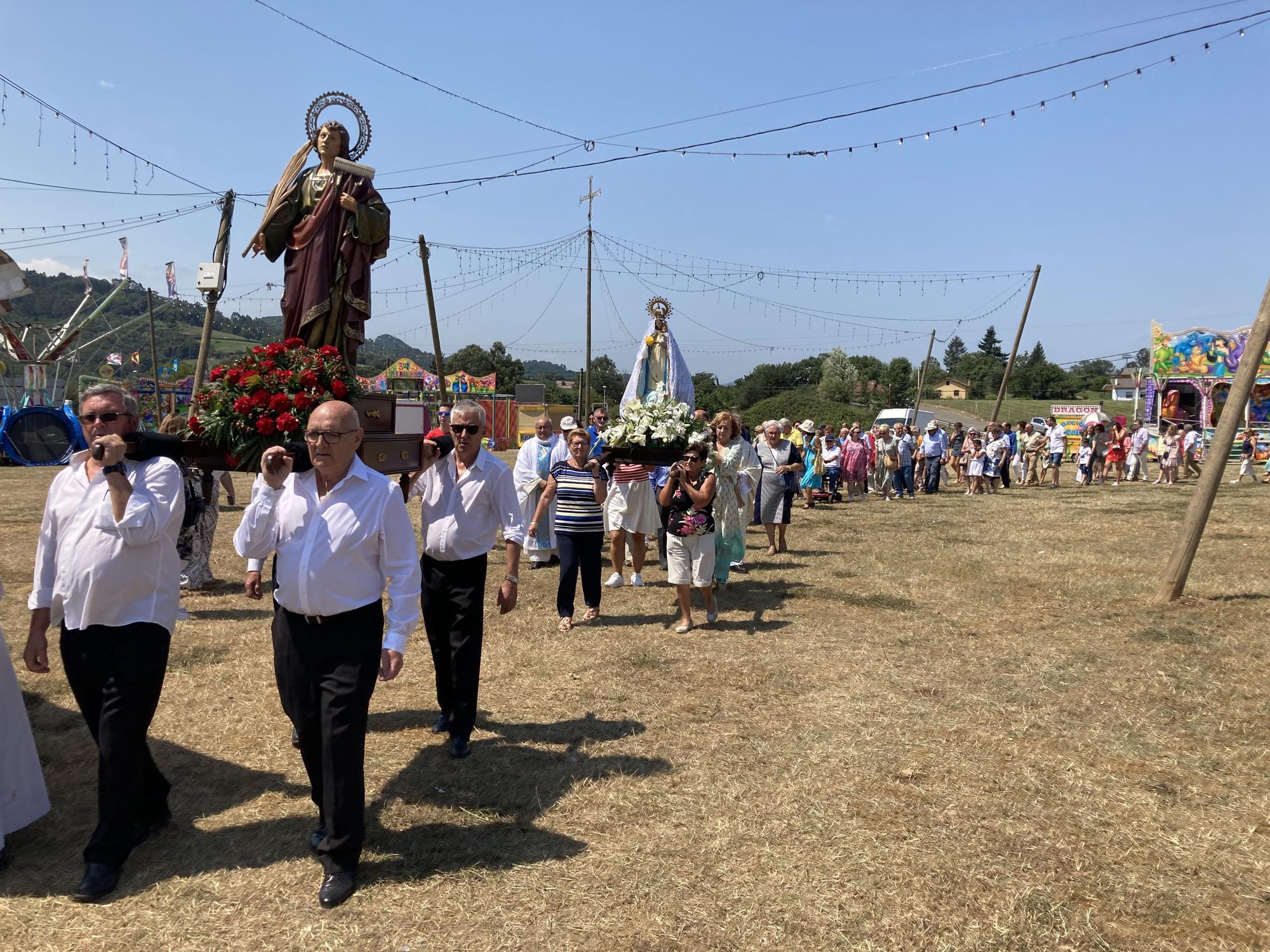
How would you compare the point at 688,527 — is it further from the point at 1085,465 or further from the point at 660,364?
the point at 1085,465

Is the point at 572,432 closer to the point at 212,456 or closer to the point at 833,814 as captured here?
the point at 212,456

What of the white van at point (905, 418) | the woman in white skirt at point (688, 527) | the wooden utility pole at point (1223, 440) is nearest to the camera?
the woman in white skirt at point (688, 527)

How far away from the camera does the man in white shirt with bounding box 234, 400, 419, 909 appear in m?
3.55

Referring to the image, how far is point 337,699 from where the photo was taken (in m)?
3.56

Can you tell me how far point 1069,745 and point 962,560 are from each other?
643 cm

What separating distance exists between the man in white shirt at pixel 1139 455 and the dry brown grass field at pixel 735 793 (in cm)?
1720

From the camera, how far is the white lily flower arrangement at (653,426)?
26.1 ft

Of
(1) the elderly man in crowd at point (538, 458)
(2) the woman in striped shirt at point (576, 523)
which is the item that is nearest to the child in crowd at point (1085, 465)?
(1) the elderly man in crowd at point (538, 458)

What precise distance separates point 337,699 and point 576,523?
4504 millimetres

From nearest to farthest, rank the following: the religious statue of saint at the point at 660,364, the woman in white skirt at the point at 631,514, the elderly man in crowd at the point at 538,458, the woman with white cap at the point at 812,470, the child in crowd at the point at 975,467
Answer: the elderly man in crowd at the point at 538,458 → the woman in white skirt at the point at 631,514 → the religious statue of saint at the point at 660,364 → the woman with white cap at the point at 812,470 → the child in crowd at the point at 975,467

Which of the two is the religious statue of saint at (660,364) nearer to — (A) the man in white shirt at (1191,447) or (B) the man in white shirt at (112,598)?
(B) the man in white shirt at (112,598)

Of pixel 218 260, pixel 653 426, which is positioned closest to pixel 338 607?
pixel 653 426

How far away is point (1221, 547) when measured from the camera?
1223 centimetres

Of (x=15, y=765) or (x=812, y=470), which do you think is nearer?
(x=15, y=765)
